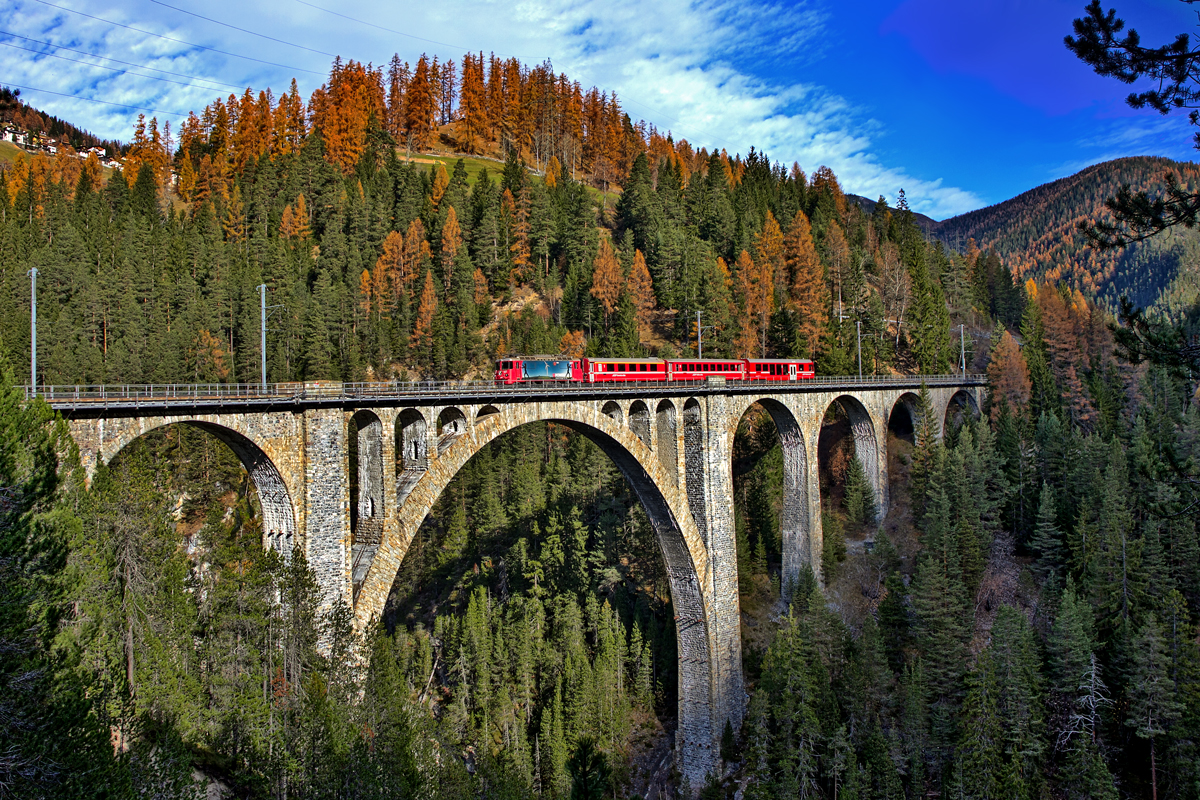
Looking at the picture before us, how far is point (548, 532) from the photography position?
48.8 m

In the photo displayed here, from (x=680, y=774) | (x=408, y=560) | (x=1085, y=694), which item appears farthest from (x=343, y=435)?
(x=408, y=560)

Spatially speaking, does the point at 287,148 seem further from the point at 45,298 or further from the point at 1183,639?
the point at 1183,639

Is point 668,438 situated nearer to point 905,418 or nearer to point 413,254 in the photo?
point 905,418

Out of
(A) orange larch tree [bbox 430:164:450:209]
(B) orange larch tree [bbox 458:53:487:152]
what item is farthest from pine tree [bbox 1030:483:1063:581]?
(B) orange larch tree [bbox 458:53:487:152]

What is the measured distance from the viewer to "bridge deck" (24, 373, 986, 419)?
1697cm

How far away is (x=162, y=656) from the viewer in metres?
20.6

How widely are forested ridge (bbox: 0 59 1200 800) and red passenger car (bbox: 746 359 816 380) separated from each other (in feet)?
26.0

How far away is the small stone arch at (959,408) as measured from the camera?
60969 mm

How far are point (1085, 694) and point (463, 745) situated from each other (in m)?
32.4

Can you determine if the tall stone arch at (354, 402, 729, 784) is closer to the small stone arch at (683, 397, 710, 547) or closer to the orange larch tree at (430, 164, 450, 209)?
the small stone arch at (683, 397, 710, 547)

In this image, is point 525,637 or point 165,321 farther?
point 165,321

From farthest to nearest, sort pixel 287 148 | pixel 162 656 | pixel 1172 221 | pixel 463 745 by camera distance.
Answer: pixel 287 148 → pixel 463 745 → pixel 162 656 → pixel 1172 221

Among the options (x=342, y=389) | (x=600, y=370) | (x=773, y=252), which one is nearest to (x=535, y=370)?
(x=600, y=370)

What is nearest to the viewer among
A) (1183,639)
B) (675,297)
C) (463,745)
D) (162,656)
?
(162,656)
